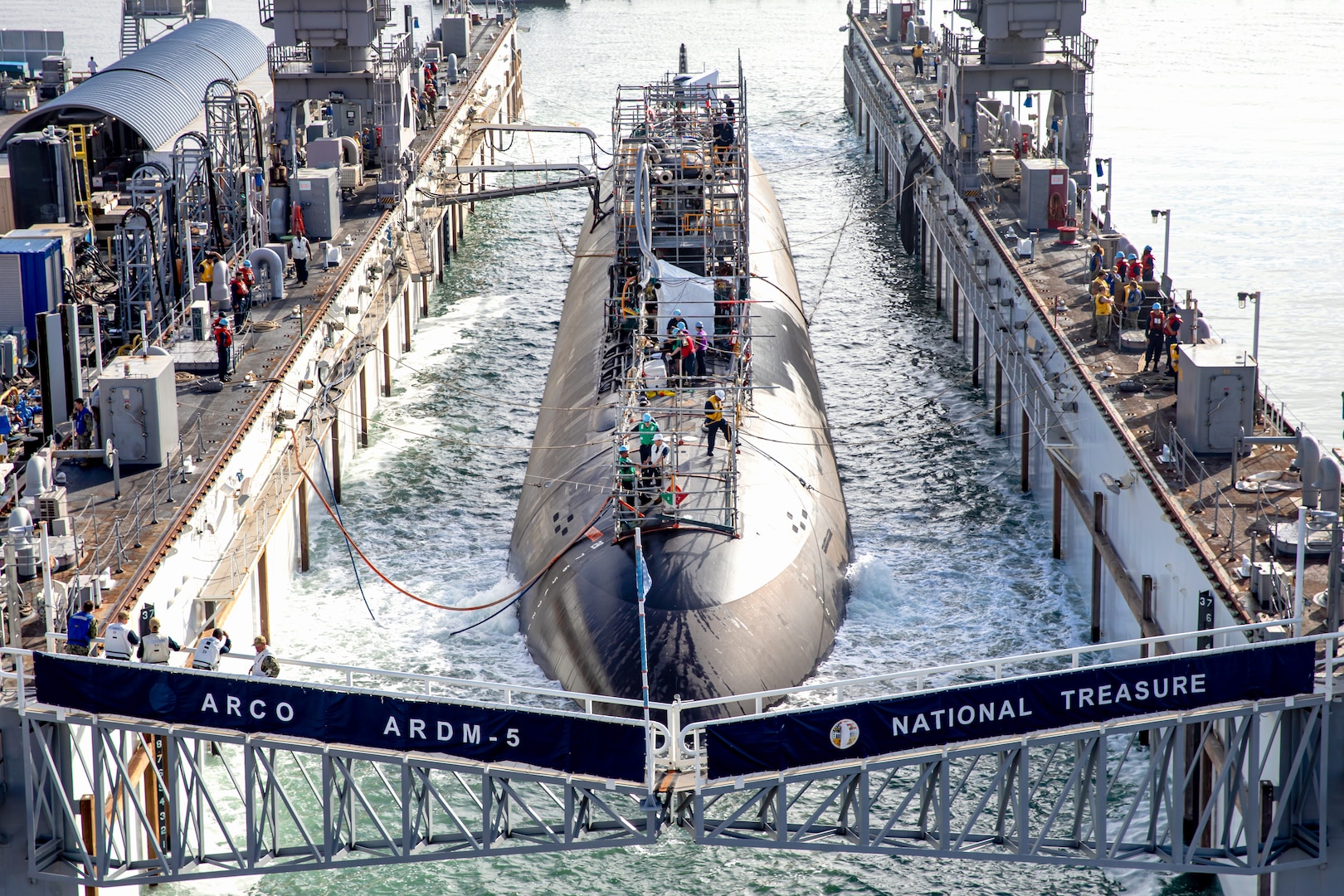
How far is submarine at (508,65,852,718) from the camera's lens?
36.6m

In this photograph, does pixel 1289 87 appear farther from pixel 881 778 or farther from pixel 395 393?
pixel 881 778

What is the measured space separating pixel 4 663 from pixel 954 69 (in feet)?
159

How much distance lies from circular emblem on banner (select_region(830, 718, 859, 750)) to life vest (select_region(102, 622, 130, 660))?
13.6m

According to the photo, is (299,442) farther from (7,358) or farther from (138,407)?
(7,358)

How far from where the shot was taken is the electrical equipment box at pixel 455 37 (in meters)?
103

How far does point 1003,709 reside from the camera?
2805cm

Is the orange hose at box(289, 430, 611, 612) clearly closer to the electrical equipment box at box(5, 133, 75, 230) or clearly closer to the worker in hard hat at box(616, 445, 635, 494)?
the worker in hard hat at box(616, 445, 635, 494)

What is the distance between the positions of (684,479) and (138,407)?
44.7ft

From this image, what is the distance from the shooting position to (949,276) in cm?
7294

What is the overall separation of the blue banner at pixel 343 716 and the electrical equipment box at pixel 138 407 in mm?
13077

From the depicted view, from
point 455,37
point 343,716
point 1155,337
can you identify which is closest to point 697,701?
point 343,716

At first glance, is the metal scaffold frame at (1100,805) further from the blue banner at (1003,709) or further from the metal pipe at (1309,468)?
the metal pipe at (1309,468)

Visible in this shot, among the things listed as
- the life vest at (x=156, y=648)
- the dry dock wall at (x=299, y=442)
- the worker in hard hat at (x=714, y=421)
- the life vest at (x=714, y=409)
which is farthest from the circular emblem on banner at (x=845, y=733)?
the dry dock wall at (x=299, y=442)

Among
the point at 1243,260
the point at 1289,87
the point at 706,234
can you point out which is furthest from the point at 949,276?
the point at 1289,87
